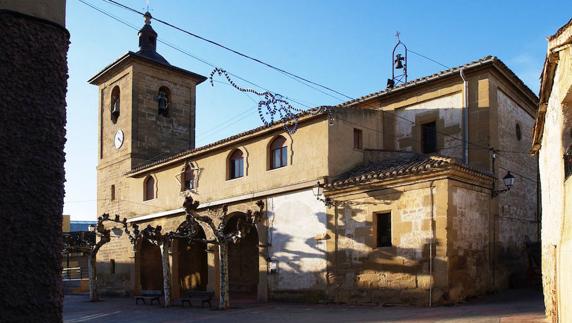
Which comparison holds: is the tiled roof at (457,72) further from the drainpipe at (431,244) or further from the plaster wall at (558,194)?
the plaster wall at (558,194)

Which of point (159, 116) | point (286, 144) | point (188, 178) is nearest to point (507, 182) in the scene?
point (286, 144)

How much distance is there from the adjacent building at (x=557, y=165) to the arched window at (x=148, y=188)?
19.0 metres

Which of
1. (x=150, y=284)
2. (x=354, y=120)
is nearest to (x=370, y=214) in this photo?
(x=354, y=120)

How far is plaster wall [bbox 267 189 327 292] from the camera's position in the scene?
695 inches

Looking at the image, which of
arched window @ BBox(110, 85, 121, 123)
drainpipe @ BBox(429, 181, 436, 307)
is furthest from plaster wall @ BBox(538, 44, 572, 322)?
arched window @ BBox(110, 85, 121, 123)

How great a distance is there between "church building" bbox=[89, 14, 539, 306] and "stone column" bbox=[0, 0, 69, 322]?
13937 mm

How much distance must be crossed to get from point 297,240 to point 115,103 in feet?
52.8

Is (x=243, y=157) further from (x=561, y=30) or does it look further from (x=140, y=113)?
(x=561, y=30)

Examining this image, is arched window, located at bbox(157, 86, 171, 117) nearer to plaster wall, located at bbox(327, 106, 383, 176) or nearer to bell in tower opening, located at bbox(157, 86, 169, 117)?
bell in tower opening, located at bbox(157, 86, 169, 117)

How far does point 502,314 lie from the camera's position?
39.4ft

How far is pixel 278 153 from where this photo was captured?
19641 mm

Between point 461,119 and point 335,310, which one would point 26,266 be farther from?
point 461,119

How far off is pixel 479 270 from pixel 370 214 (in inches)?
136

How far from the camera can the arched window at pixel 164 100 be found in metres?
29.3
